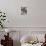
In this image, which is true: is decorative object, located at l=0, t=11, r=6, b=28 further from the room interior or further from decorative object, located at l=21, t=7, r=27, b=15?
decorative object, located at l=21, t=7, r=27, b=15

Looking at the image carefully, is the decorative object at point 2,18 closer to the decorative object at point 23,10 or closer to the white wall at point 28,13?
the white wall at point 28,13

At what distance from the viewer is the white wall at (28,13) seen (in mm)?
3150

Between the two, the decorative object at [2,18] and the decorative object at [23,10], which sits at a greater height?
the decorative object at [23,10]

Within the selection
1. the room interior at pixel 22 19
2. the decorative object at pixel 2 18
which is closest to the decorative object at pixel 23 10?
the room interior at pixel 22 19

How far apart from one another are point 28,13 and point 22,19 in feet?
0.64

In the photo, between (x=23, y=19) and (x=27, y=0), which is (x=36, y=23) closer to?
(x=23, y=19)

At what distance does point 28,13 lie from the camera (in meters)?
3.16

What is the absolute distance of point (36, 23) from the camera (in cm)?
316

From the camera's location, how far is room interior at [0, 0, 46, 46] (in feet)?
10.3

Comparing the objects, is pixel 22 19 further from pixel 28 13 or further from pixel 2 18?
pixel 2 18

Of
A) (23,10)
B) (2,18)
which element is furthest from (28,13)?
(2,18)

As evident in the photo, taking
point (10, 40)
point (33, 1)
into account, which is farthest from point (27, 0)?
point (10, 40)

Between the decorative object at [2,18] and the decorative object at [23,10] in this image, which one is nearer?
the decorative object at [2,18]

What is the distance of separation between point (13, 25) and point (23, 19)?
270 millimetres
